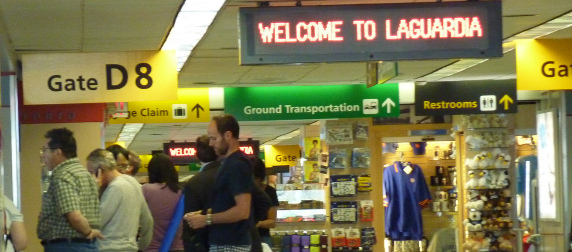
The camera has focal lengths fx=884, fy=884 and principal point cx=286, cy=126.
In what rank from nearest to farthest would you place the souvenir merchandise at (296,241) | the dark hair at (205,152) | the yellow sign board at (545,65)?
1. the dark hair at (205,152)
2. the yellow sign board at (545,65)
3. the souvenir merchandise at (296,241)

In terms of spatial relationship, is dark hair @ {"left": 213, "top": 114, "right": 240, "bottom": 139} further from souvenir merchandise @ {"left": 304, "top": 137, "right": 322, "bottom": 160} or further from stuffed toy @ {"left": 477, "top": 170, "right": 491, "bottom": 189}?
souvenir merchandise @ {"left": 304, "top": 137, "right": 322, "bottom": 160}

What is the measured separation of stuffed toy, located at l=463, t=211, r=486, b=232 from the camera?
40.4 ft

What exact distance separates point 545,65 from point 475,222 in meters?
5.06

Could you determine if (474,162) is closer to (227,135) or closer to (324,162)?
(324,162)

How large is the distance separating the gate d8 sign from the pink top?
4402 mm

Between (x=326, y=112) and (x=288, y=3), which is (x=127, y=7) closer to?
(x=288, y=3)

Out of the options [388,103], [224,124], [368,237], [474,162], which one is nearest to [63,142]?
[224,124]

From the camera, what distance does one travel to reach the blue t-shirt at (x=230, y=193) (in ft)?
14.5

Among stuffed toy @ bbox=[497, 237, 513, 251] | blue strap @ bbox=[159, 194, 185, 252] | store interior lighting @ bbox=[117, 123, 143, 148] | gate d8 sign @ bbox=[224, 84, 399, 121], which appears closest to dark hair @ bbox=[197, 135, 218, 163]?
blue strap @ bbox=[159, 194, 185, 252]

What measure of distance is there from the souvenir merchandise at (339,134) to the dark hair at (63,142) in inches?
299

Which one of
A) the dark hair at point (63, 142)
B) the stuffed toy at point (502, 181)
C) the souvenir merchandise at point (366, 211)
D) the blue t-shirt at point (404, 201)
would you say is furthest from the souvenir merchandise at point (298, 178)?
the dark hair at point (63, 142)

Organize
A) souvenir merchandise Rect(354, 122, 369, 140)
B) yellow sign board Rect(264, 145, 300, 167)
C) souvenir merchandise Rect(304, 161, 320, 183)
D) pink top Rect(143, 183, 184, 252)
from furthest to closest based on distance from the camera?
yellow sign board Rect(264, 145, 300, 167)
souvenir merchandise Rect(304, 161, 320, 183)
souvenir merchandise Rect(354, 122, 369, 140)
pink top Rect(143, 183, 184, 252)

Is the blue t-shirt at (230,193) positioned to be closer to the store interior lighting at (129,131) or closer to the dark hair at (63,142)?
the dark hair at (63,142)

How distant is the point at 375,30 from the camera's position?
17.7 ft
